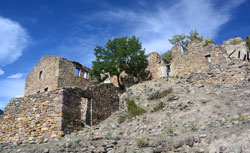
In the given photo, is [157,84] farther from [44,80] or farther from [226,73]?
[44,80]

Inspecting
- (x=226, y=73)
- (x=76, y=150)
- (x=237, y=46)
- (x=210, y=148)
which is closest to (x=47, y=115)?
(x=76, y=150)

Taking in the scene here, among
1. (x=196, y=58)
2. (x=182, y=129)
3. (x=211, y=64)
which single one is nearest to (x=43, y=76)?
(x=196, y=58)

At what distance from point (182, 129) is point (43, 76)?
2051 cm

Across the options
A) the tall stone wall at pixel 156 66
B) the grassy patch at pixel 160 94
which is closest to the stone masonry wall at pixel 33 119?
the grassy patch at pixel 160 94

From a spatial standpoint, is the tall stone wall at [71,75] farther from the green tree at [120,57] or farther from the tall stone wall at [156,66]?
the tall stone wall at [156,66]

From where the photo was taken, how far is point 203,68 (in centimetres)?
1866

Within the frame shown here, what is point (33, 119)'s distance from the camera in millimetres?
11492

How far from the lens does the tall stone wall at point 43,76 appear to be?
76.5 feet

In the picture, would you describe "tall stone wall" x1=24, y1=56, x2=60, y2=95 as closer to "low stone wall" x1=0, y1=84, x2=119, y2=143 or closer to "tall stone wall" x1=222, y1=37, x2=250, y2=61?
"low stone wall" x1=0, y1=84, x2=119, y2=143

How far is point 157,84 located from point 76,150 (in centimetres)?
1155

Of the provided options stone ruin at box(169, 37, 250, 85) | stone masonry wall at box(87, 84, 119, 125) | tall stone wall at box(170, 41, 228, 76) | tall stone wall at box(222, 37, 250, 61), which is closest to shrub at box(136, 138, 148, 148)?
stone masonry wall at box(87, 84, 119, 125)

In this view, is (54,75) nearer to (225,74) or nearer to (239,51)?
(225,74)

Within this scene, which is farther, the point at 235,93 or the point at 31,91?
the point at 31,91

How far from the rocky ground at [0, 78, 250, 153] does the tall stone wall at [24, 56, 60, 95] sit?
1124 cm
